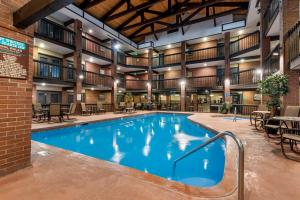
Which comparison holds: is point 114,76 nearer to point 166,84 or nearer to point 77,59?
point 77,59

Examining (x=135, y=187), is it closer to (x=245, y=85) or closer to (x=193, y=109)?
(x=245, y=85)

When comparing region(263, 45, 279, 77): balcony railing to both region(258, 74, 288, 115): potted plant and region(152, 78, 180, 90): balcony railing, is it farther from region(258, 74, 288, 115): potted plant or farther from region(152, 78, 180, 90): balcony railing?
region(152, 78, 180, 90): balcony railing

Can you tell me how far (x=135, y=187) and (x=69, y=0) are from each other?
2686 mm

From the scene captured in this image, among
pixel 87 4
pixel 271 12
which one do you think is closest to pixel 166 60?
pixel 87 4

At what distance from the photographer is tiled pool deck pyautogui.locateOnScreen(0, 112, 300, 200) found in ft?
6.09

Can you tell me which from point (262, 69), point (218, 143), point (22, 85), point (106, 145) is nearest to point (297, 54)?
point (218, 143)

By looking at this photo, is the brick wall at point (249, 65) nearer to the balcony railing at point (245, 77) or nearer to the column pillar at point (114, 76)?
the balcony railing at point (245, 77)

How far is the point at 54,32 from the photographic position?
400 inches

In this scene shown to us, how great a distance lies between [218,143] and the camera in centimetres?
529

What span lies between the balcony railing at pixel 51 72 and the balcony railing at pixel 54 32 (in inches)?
66.3

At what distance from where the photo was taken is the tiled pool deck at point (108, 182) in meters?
1.86

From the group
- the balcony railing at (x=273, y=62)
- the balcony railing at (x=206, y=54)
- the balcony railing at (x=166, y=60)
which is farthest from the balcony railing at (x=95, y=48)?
the balcony railing at (x=273, y=62)

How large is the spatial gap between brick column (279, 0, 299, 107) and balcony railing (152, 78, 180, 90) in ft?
34.3

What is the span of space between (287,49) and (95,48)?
13.3 meters
